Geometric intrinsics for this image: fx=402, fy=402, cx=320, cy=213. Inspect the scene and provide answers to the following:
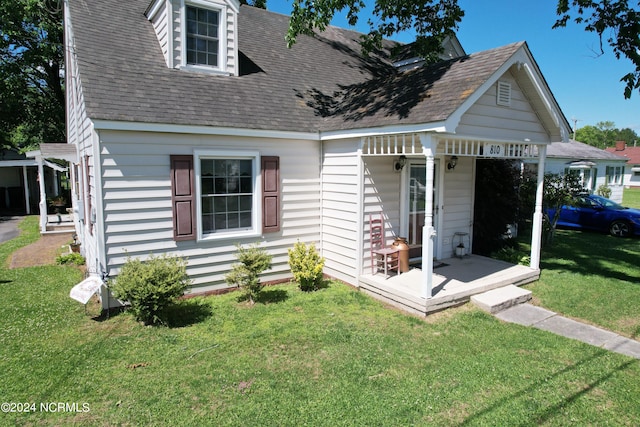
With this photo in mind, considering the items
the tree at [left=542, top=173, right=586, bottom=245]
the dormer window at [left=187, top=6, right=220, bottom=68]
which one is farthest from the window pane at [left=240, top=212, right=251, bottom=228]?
the tree at [left=542, top=173, right=586, bottom=245]

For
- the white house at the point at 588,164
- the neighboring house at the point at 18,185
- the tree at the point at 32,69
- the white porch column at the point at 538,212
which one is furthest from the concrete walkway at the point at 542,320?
the neighboring house at the point at 18,185

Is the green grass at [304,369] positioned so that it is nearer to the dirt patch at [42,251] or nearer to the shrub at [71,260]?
the shrub at [71,260]

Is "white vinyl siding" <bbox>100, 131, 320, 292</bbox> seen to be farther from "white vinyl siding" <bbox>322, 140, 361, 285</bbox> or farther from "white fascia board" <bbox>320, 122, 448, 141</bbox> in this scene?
"white fascia board" <bbox>320, 122, 448, 141</bbox>

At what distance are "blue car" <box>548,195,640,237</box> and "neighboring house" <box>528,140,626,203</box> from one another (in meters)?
3.02

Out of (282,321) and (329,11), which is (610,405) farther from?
(329,11)

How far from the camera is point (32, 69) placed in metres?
19.9

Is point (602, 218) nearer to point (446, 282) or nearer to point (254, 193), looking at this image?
point (446, 282)

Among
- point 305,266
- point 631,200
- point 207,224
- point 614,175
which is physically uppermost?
point 614,175

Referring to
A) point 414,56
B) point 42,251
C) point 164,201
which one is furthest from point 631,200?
point 42,251

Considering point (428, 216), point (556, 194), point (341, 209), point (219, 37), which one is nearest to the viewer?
point (428, 216)

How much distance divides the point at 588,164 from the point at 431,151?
17.6 metres

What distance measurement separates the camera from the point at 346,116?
8.21 metres

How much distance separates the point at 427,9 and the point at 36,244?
1396cm

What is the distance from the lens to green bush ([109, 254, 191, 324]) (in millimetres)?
5824
